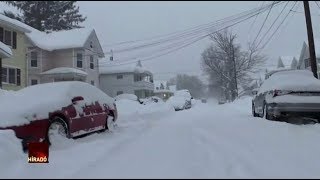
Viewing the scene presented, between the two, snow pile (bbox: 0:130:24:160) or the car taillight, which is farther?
the car taillight

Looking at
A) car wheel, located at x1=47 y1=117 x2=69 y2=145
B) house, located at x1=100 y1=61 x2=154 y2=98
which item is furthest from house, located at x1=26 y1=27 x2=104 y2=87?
car wheel, located at x1=47 y1=117 x2=69 y2=145

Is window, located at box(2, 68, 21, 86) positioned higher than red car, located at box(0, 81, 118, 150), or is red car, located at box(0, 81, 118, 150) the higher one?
window, located at box(2, 68, 21, 86)

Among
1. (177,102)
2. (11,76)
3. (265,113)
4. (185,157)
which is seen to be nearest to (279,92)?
(265,113)

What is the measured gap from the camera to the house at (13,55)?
3394 centimetres

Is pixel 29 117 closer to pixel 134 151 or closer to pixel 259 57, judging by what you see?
pixel 134 151

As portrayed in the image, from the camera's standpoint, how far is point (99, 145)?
10422mm

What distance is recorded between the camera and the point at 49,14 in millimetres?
63438

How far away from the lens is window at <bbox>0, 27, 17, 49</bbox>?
3372cm

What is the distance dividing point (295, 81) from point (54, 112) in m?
7.76

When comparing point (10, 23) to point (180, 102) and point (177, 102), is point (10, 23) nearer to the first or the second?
point (177, 102)

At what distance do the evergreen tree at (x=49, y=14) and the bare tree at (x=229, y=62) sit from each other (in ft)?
73.7

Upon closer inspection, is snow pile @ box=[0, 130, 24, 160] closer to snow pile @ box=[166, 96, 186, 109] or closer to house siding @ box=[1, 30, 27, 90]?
house siding @ box=[1, 30, 27, 90]

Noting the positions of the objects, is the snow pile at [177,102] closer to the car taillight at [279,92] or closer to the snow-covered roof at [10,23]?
the snow-covered roof at [10,23]

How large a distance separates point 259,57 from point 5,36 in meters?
52.7
